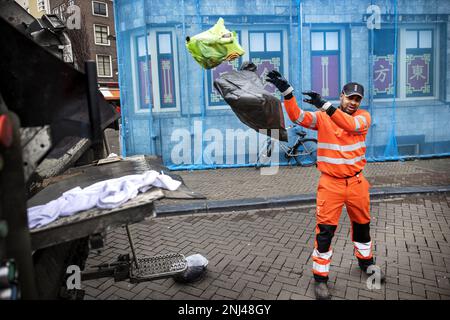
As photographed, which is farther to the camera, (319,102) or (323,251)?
(323,251)

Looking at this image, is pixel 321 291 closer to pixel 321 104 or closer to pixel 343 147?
pixel 343 147

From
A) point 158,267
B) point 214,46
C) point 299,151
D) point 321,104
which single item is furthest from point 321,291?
point 299,151

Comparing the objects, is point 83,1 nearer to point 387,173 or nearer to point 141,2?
point 141,2

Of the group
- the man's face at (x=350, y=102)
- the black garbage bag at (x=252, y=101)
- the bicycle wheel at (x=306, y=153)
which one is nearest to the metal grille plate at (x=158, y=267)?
the black garbage bag at (x=252, y=101)

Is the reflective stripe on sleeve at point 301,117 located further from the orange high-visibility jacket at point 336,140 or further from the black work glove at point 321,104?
the black work glove at point 321,104

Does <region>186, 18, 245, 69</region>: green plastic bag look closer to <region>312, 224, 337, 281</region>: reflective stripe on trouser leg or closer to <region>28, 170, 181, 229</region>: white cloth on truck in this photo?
<region>28, 170, 181, 229</region>: white cloth on truck

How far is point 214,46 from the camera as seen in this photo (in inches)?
129

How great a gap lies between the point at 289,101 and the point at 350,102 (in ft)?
2.07

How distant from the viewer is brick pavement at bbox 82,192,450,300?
3.40m

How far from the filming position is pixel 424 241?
173 inches

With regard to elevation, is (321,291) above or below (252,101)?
below

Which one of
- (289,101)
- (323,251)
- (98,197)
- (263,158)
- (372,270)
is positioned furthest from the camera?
(263,158)

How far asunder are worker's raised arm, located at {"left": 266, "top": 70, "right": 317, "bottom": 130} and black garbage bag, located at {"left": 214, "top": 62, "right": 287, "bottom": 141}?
0.11 m

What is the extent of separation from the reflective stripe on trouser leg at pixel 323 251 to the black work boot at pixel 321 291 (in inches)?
1.8
